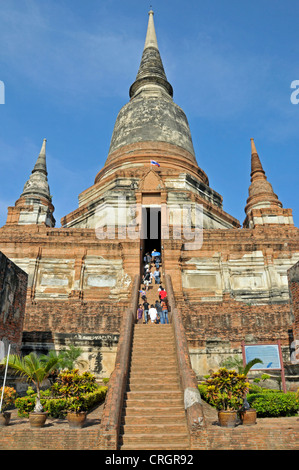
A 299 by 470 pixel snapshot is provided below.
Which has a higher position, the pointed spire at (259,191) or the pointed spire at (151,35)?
the pointed spire at (151,35)

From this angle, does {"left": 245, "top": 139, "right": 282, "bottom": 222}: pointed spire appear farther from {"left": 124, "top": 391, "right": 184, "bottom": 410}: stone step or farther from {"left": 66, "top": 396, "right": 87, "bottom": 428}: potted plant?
{"left": 66, "top": 396, "right": 87, "bottom": 428}: potted plant

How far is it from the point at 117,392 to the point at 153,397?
1198 millimetres

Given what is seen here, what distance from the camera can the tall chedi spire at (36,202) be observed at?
2214cm

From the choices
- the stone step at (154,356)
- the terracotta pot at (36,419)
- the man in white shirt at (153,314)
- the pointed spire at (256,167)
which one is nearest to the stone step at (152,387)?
the stone step at (154,356)

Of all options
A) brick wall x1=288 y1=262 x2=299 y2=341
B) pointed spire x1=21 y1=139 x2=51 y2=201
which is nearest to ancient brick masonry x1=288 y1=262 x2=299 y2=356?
brick wall x1=288 y1=262 x2=299 y2=341

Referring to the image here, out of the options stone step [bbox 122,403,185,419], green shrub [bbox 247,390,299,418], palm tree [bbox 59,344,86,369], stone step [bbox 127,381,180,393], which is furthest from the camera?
palm tree [bbox 59,344,86,369]

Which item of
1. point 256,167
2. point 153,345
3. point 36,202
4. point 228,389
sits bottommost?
point 228,389

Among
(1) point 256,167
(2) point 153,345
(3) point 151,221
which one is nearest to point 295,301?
(2) point 153,345

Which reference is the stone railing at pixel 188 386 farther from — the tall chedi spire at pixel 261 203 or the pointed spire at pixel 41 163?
the pointed spire at pixel 41 163

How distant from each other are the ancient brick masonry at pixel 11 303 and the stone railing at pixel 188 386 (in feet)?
15.1

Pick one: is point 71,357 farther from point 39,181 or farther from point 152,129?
point 152,129

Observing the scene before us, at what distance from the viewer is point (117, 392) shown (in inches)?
316

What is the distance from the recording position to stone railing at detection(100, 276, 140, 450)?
6.93m

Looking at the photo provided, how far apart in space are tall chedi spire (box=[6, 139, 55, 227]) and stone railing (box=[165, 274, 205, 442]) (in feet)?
42.5
